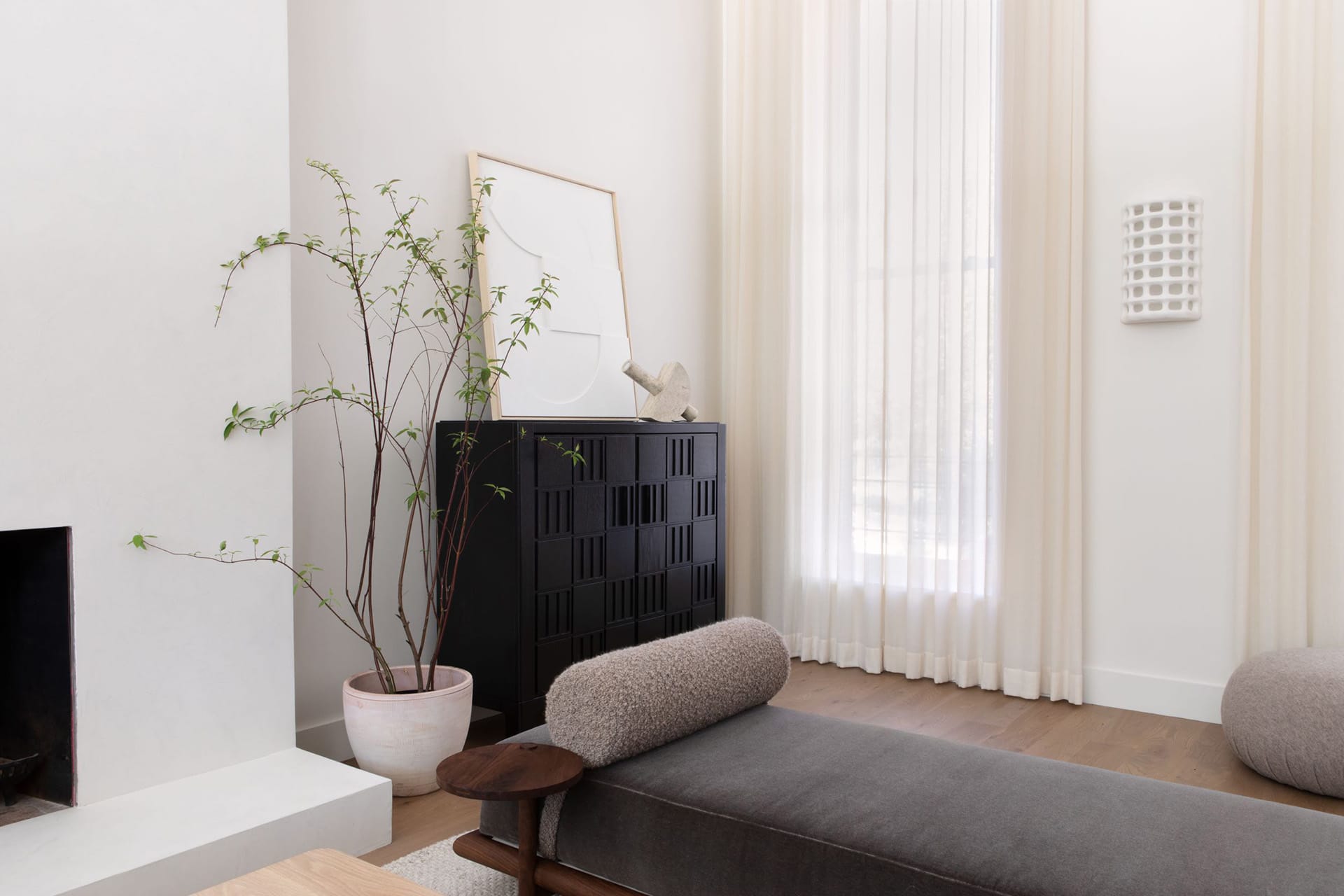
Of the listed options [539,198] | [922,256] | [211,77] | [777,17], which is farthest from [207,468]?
[777,17]

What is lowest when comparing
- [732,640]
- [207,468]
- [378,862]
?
[378,862]

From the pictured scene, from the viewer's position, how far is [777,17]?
13.0ft

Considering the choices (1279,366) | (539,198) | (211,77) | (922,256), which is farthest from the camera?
(922,256)

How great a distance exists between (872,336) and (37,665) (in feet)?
9.59

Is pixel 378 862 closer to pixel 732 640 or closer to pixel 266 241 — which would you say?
pixel 732 640

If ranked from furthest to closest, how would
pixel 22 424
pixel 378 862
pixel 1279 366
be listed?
pixel 1279 366 → pixel 378 862 → pixel 22 424

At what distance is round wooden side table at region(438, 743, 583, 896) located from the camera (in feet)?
4.75

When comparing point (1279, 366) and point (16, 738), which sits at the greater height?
point (1279, 366)

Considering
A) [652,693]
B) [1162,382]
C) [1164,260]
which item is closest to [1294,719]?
[1162,382]

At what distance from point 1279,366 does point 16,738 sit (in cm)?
358

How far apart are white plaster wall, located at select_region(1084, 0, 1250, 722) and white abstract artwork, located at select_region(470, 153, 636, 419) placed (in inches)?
67.8

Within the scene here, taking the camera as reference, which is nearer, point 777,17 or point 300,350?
point 300,350

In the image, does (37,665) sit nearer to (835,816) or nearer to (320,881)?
(320,881)

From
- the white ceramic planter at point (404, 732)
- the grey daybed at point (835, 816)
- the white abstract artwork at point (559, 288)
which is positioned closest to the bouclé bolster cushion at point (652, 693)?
the grey daybed at point (835, 816)
